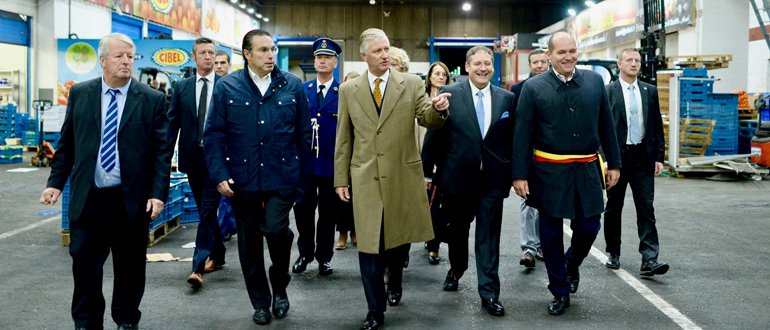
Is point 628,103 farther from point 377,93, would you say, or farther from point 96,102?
point 96,102

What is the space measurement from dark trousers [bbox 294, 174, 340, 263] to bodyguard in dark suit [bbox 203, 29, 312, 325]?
1.29 m

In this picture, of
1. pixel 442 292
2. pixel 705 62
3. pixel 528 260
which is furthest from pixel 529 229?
pixel 705 62

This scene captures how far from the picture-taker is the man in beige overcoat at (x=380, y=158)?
14.9ft

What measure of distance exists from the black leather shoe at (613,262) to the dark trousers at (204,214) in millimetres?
3354

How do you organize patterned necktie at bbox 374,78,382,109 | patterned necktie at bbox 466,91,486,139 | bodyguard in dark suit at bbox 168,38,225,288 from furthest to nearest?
bodyguard in dark suit at bbox 168,38,225,288 → patterned necktie at bbox 466,91,486,139 → patterned necktie at bbox 374,78,382,109

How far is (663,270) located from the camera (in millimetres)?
5773

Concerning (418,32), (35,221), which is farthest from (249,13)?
(35,221)

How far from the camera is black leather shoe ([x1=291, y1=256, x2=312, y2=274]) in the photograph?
6207mm

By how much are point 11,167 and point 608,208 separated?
13.6 m

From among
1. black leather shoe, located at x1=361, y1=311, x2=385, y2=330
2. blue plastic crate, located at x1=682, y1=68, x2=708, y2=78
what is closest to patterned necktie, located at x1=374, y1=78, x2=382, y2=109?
black leather shoe, located at x1=361, y1=311, x2=385, y2=330

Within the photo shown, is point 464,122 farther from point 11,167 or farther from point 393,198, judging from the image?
point 11,167

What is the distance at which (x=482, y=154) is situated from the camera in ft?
16.4

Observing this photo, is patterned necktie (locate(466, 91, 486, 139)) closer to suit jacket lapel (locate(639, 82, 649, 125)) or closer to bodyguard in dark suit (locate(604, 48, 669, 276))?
bodyguard in dark suit (locate(604, 48, 669, 276))

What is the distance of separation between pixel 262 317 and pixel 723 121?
12384mm
